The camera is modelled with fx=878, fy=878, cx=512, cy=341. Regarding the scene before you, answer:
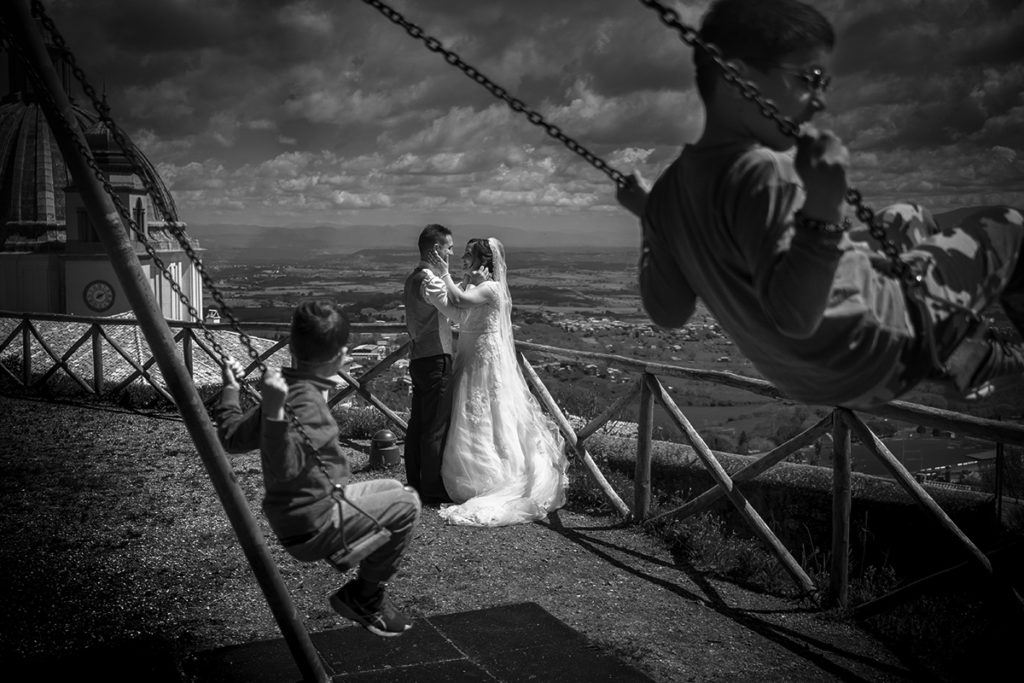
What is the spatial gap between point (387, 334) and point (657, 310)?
857 centimetres

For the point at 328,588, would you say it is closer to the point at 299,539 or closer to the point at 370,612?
the point at 370,612

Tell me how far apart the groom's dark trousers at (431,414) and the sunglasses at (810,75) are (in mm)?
6059

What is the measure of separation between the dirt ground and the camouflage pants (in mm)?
3312

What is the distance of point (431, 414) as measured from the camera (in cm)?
805

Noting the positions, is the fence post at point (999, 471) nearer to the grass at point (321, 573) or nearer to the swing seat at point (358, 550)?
the grass at point (321, 573)

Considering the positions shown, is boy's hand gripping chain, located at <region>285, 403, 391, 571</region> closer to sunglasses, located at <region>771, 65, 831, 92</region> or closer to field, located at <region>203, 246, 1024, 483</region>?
field, located at <region>203, 246, 1024, 483</region>

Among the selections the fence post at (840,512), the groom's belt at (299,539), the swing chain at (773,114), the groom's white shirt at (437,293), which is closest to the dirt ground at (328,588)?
the fence post at (840,512)

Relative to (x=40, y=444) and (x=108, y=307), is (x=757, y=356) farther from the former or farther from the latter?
(x=108, y=307)

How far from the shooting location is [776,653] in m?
5.55

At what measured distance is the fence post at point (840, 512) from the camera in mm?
6062

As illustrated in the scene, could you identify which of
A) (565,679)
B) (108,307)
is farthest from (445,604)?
(108,307)

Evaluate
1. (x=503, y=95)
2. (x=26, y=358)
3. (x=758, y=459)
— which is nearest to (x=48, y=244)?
(x=26, y=358)

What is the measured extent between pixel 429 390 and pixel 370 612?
4.71 metres

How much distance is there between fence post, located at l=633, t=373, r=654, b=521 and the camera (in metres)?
7.80
